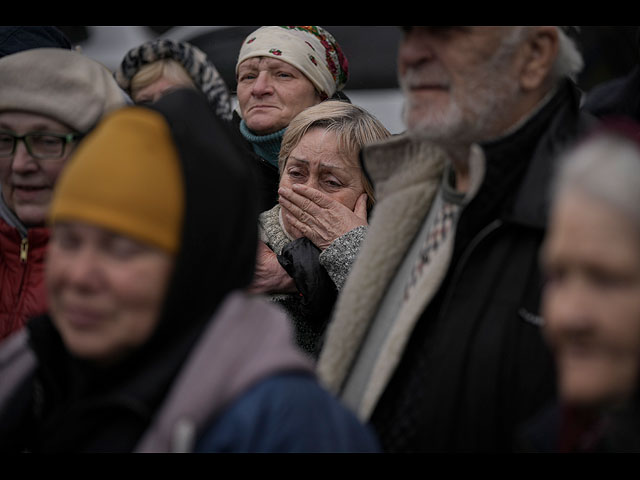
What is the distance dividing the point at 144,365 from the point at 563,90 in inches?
53.4

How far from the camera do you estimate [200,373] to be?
6.27 ft

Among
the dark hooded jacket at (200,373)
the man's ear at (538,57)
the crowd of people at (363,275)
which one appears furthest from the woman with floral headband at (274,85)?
the dark hooded jacket at (200,373)

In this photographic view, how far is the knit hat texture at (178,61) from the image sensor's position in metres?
3.78

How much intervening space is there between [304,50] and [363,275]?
1791 millimetres

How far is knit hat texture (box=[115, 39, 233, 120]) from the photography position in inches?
149

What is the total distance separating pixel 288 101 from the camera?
421 centimetres

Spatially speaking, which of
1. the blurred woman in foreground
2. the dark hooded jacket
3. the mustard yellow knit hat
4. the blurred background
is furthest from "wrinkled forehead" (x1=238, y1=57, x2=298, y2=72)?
the blurred woman in foreground

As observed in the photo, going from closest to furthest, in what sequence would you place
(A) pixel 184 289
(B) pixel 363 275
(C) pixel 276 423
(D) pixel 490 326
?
1. (C) pixel 276 423
2. (A) pixel 184 289
3. (D) pixel 490 326
4. (B) pixel 363 275

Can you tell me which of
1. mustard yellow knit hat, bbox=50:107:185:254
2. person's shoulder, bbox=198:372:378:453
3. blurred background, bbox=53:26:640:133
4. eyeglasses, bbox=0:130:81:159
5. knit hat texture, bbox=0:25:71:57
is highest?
mustard yellow knit hat, bbox=50:107:185:254

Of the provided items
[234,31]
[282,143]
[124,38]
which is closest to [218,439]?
[282,143]

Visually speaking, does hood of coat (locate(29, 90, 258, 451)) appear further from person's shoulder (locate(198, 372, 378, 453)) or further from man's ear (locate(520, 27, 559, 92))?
man's ear (locate(520, 27, 559, 92))

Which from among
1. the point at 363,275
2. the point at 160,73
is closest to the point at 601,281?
Result: the point at 363,275

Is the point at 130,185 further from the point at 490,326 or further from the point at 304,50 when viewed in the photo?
the point at 304,50

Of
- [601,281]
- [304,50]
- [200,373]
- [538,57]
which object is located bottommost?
[304,50]
